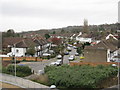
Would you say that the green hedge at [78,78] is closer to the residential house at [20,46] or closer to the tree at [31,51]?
the residential house at [20,46]

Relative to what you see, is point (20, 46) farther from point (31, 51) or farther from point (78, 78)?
point (78, 78)

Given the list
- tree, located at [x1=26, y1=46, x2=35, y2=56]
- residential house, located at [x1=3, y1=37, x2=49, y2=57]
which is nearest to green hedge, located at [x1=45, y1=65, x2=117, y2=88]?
residential house, located at [x1=3, y1=37, x2=49, y2=57]

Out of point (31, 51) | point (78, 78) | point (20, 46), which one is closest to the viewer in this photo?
point (78, 78)

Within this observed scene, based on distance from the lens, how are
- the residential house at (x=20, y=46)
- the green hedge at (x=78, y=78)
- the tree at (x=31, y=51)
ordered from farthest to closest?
1. the residential house at (x=20, y=46)
2. the tree at (x=31, y=51)
3. the green hedge at (x=78, y=78)

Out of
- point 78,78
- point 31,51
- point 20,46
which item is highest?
point 20,46

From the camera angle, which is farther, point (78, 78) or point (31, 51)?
point (31, 51)

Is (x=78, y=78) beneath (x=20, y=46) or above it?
beneath

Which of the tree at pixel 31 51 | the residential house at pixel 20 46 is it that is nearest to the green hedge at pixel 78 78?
the residential house at pixel 20 46

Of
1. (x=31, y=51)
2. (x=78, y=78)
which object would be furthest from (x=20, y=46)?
(x=78, y=78)

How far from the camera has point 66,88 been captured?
522 inches

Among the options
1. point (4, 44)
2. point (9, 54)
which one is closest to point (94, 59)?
point (9, 54)

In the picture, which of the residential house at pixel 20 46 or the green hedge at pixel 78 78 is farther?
the residential house at pixel 20 46

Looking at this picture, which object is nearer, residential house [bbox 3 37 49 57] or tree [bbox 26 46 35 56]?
tree [bbox 26 46 35 56]

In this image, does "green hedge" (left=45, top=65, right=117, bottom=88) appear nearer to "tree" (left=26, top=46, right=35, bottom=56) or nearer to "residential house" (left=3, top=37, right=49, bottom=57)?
"residential house" (left=3, top=37, right=49, bottom=57)
